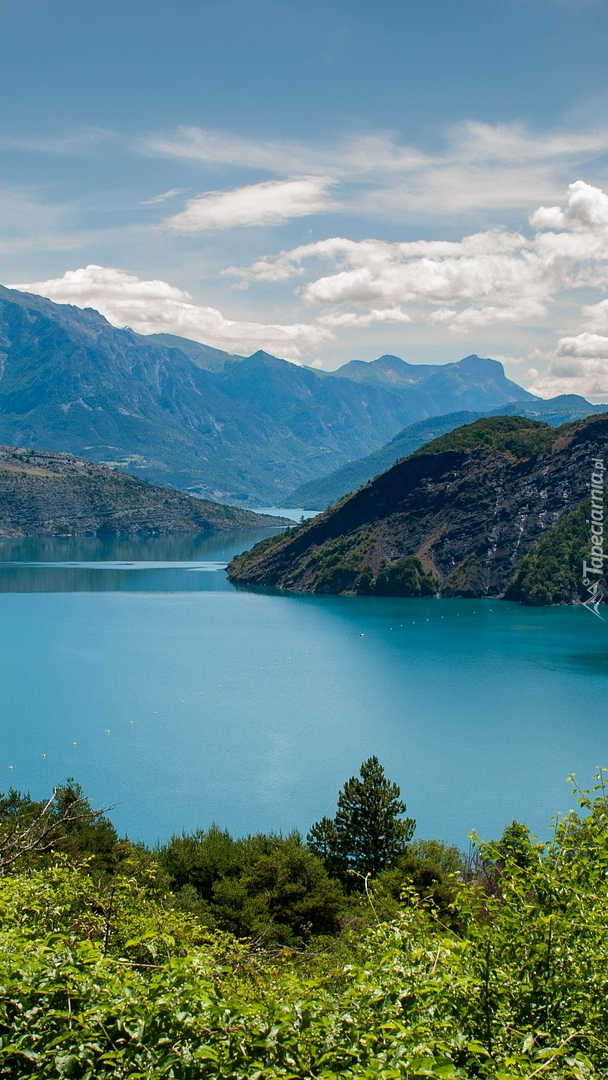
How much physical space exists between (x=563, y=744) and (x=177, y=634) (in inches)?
2227

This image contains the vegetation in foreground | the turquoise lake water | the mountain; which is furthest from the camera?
Answer: the mountain

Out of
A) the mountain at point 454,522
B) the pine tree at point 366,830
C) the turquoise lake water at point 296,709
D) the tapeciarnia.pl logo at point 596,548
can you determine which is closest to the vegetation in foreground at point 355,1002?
the pine tree at point 366,830

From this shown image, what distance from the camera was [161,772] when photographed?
53.8m

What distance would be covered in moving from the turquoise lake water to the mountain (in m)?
13.7

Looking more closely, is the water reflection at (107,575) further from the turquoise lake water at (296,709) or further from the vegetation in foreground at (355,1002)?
the vegetation in foreground at (355,1002)

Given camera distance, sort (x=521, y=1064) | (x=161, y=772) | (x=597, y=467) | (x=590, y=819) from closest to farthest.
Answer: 1. (x=521, y=1064)
2. (x=590, y=819)
3. (x=161, y=772)
4. (x=597, y=467)

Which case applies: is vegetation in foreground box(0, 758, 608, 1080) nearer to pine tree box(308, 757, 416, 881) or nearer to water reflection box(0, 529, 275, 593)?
pine tree box(308, 757, 416, 881)

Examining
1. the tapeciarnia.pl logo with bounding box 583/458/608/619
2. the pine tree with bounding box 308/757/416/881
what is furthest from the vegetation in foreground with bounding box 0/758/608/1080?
the tapeciarnia.pl logo with bounding box 583/458/608/619

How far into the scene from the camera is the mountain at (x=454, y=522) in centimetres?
13950

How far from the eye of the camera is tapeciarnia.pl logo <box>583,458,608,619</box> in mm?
126500

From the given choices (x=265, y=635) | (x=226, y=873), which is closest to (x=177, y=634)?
(x=265, y=635)

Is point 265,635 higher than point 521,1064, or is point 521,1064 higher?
point 521,1064

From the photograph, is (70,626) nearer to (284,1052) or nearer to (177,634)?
(177,634)

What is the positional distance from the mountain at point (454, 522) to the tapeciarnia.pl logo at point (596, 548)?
124 centimetres
